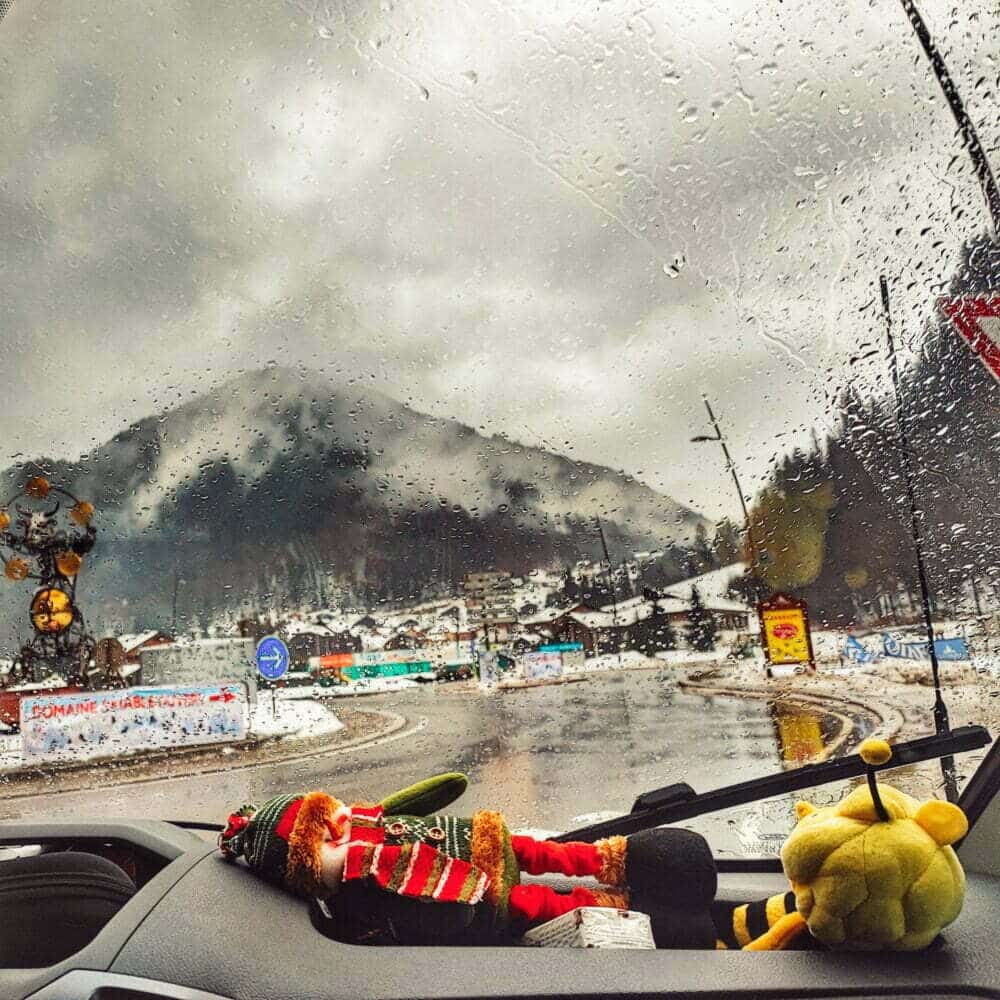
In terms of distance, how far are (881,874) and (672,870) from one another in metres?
0.36

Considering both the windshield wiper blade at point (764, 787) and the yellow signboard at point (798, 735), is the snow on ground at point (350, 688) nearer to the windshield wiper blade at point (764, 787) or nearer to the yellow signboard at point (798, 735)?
the windshield wiper blade at point (764, 787)

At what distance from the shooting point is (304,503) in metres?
2.57

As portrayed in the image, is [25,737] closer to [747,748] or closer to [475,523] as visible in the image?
[475,523]

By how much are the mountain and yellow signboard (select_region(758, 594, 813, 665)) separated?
526 mm

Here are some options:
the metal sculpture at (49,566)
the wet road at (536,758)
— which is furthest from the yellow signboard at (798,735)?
the metal sculpture at (49,566)

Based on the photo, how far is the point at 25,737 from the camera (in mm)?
2326

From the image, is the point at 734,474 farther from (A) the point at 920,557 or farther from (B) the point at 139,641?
(B) the point at 139,641

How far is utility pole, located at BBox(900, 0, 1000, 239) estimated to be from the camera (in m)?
2.20

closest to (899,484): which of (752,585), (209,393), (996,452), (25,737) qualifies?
(996,452)

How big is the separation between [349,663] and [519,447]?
0.78 meters

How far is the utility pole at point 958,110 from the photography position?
7.21 feet

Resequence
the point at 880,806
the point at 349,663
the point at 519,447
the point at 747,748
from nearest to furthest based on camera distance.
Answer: the point at 880,806, the point at 747,748, the point at 349,663, the point at 519,447

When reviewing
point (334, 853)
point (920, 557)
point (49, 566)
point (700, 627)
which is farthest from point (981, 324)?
point (49, 566)

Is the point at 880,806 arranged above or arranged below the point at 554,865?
above
